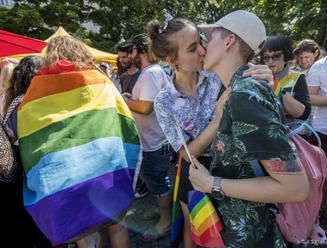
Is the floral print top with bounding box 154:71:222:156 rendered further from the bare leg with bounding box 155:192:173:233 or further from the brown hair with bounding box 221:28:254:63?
the bare leg with bounding box 155:192:173:233

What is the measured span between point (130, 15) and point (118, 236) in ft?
61.1

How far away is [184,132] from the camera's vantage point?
5.45 feet

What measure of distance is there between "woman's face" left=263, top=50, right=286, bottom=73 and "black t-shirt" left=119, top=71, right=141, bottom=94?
1.69 m

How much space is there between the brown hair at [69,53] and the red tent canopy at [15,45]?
4142mm

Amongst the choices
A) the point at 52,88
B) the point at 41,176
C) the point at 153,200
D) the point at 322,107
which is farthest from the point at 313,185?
the point at 153,200

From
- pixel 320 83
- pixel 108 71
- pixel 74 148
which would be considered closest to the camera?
pixel 74 148

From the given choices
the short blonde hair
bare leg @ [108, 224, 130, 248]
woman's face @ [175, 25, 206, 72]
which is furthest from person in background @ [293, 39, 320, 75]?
the short blonde hair

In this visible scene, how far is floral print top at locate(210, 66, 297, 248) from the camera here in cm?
85

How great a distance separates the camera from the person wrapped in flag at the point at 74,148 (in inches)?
57.1

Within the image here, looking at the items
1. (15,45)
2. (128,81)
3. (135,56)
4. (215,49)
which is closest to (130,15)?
(15,45)

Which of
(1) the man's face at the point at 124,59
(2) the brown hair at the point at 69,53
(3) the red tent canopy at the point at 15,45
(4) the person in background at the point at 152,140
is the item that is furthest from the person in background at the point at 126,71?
(3) the red tent canopy at the point at 15,45

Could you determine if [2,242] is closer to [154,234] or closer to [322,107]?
[154,234]

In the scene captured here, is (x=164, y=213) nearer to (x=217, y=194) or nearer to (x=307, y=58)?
(x=217, y=194)

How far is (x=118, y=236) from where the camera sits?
1.91m
